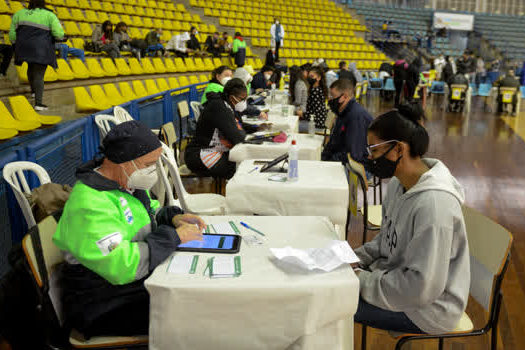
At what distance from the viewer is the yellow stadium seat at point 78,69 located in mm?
7525

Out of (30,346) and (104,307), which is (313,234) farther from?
(30,346)

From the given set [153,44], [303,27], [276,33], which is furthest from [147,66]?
[303,27]

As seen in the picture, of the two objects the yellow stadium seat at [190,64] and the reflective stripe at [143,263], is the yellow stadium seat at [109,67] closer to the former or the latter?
the yellow stadium seat at [190,64]

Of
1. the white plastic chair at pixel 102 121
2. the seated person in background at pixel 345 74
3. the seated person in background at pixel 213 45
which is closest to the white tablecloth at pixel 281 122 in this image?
the seated person in background at pixel 345 74

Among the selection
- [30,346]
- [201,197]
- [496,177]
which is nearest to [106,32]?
[201,197]

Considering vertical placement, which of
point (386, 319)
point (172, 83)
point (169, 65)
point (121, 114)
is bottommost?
point (386, 319)

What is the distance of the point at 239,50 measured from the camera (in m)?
12.8

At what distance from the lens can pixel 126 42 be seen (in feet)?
32.6

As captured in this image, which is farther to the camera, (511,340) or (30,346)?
(511,340)

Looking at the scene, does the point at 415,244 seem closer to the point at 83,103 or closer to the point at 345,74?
the point at 345,74

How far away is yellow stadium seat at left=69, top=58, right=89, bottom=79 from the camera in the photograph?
7525mm

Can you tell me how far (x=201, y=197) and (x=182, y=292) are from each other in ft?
6.32

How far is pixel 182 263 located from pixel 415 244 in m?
0.85

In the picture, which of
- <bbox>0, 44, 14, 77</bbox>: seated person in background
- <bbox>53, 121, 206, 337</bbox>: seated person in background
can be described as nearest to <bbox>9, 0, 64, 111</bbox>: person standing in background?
<bbox>0, 44, 14, 77</bbox>: seated person in background
